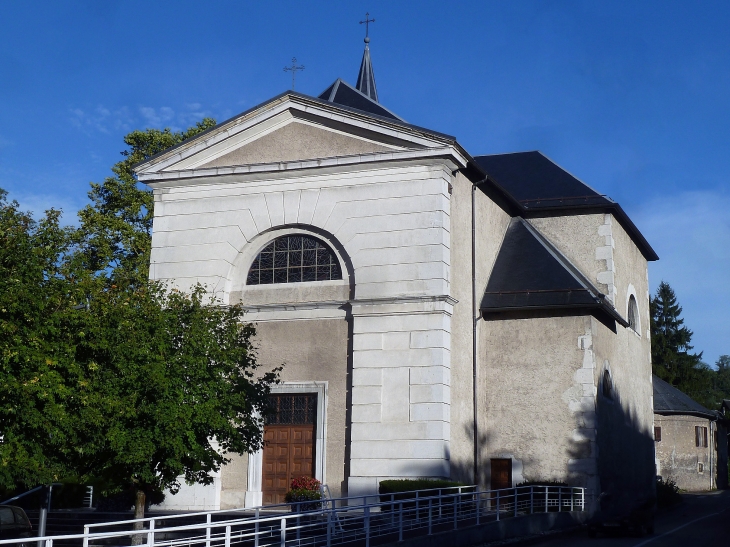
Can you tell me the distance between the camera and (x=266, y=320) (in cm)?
2184

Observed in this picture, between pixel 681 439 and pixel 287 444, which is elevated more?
pixel 681 439

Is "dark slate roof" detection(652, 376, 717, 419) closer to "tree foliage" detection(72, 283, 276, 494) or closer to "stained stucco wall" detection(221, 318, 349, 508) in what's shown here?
"stained stucco wall" detection(221, 318, 349, 508)

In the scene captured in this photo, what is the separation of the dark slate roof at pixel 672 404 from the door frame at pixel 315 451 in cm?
2697

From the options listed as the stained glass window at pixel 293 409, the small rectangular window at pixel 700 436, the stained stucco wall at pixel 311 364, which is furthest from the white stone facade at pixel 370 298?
the small rectangular window at pixel 700 436

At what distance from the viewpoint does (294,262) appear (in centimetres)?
2222

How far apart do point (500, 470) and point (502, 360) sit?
2.78 m

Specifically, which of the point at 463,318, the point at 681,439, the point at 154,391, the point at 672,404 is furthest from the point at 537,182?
the point at 681,439

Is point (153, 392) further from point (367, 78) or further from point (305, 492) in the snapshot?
point (367, 78)

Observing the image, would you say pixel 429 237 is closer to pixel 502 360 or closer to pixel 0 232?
pixel 502 360

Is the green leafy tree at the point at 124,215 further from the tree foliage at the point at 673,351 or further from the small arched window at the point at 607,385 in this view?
the tree foliage at the point at 673,351

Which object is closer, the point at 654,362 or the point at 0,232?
the point at 0,232

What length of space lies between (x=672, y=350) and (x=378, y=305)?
4920cm

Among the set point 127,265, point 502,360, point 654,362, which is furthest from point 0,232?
point 654,362

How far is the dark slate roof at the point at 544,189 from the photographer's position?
87.9 feet
